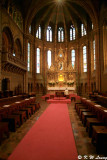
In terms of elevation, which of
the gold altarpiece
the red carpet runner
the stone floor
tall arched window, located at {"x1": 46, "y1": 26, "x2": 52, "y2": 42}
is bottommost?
the stone floor

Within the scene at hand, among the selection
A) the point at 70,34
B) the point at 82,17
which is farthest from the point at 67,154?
the point at 70,34

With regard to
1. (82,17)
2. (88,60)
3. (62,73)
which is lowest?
(62,73)

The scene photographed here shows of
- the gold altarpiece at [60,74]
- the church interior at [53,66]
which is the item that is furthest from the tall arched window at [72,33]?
the gold altarpiece at [60,74]

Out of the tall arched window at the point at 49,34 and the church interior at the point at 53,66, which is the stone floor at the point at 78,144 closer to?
the church interior at the point at 53,66

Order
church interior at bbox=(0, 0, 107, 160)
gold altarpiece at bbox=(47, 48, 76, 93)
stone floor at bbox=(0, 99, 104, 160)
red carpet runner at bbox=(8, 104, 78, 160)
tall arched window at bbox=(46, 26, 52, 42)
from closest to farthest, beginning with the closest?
red carpet runner at bbox=(8, 104, 78, 160) → stone floor at bbox=(0, 99, 104, 160) → church interior at bbox=(0, 0, 107, 160) → gold altarpiece at bbox=(47, 48, 76, 93) → tall arched window at bbox=(46, 26, 52, 42)

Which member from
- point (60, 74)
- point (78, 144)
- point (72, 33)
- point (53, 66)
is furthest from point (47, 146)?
point (72, 33)

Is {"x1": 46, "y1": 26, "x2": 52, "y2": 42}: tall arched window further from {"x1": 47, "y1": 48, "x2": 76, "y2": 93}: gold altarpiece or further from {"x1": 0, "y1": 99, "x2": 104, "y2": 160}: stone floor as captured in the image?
{"x1": 0, "y1": 99, "x2": 104, "y2": 160}: stone floor

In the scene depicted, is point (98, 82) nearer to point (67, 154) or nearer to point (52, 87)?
point (52, 87)

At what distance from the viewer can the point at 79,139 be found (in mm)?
4750

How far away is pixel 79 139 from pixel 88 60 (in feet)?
67.2

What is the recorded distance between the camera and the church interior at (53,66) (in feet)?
17.0

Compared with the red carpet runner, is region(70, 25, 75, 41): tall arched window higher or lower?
higher

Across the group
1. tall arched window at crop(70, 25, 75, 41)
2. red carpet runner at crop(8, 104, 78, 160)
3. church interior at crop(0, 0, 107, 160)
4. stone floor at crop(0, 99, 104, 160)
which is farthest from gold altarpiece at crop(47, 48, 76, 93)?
red carpet runner at crop(8, 104, 78, 160)

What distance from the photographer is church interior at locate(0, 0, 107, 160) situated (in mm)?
5184
